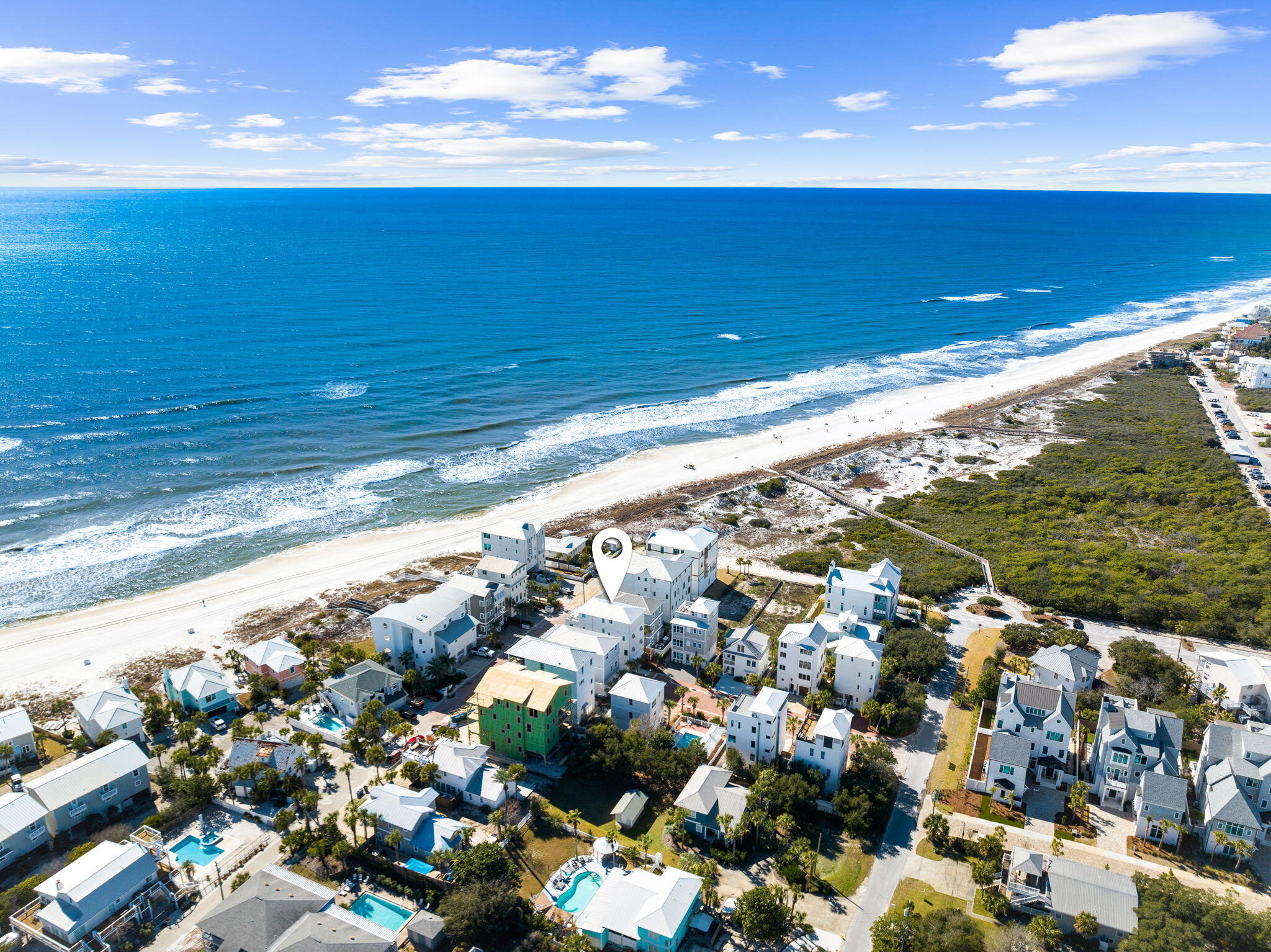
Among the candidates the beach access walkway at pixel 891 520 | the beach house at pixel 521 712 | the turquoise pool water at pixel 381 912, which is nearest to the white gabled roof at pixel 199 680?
the beach house at pixel 521 712

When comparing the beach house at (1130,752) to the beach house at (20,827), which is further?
the beach house at (1130,752)

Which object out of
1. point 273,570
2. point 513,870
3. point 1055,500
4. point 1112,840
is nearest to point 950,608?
point 1112,840

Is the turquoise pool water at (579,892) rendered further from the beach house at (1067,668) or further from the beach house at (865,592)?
the beach house at (1067,668)

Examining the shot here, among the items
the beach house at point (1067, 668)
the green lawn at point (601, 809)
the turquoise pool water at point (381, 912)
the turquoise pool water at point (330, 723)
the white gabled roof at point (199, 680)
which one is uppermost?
the beach house at point (1067, 668)

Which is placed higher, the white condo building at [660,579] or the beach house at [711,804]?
the white condo building at [660,579]

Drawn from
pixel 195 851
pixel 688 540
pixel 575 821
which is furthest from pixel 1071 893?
pixel 195 851

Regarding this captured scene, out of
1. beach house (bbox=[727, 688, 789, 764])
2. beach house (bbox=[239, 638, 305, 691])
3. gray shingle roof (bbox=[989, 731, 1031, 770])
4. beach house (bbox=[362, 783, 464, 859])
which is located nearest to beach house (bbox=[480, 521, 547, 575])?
beach house (bbox=[239, 638, 305, 691])

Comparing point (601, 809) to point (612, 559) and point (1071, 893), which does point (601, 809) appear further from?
point (612, 559)

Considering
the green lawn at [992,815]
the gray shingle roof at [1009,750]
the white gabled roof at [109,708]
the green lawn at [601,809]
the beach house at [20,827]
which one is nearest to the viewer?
the beach house at [20,827]
